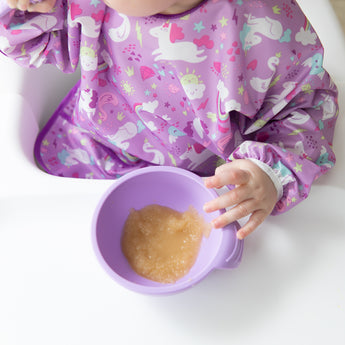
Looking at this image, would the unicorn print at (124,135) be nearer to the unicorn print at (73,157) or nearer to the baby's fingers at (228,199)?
the unicorn print at (73,157)

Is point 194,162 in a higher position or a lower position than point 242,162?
lower

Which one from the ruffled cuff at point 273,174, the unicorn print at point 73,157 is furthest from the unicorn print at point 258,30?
the unicorn print at point 73,157

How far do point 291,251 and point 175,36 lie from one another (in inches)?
11.6

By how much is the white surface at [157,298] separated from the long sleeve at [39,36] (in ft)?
0.53

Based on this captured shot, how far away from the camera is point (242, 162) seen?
0.55 meters

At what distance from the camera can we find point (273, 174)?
55 cm

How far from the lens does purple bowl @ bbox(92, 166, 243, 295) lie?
50 cm

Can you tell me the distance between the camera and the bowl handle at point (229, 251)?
50cm

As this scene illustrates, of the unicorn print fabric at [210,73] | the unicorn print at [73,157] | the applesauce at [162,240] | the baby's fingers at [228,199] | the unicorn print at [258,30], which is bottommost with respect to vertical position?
the unicorn print at [73,157]

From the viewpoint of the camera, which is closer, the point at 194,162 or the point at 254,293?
the point at 254,293

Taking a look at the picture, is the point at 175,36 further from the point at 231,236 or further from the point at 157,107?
the point at 231,236

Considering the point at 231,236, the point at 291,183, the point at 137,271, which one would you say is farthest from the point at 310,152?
Answer: the point at 137,271

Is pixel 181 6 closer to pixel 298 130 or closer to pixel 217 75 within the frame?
pixel 217 75

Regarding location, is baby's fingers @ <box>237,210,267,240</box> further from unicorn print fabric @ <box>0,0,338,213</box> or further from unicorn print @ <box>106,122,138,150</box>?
unicorn print @ <box>106,122,138,150</box>
